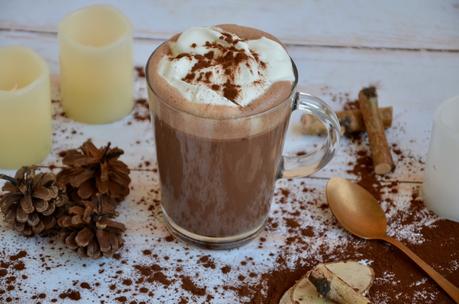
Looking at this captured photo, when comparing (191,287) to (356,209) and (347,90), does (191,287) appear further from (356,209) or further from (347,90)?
(347,90)

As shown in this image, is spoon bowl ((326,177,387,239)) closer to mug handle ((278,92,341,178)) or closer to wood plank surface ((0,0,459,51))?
mug handle ((278,92,341,178))

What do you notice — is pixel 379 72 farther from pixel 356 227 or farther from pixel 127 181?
pixel 127 181

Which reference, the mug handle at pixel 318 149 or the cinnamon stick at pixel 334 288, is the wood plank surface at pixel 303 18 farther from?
the cinnamon stick at pixel 334 288

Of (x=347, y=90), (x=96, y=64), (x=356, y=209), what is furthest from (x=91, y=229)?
(x=347, y=90)

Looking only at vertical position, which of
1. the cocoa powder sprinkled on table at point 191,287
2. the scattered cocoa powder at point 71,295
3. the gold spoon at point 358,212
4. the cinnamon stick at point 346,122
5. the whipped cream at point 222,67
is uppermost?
the whipped cream at point 222,67

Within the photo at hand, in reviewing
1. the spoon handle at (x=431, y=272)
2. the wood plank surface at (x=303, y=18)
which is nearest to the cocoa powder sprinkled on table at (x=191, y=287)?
the spoon handle at (x=431, y=272)
